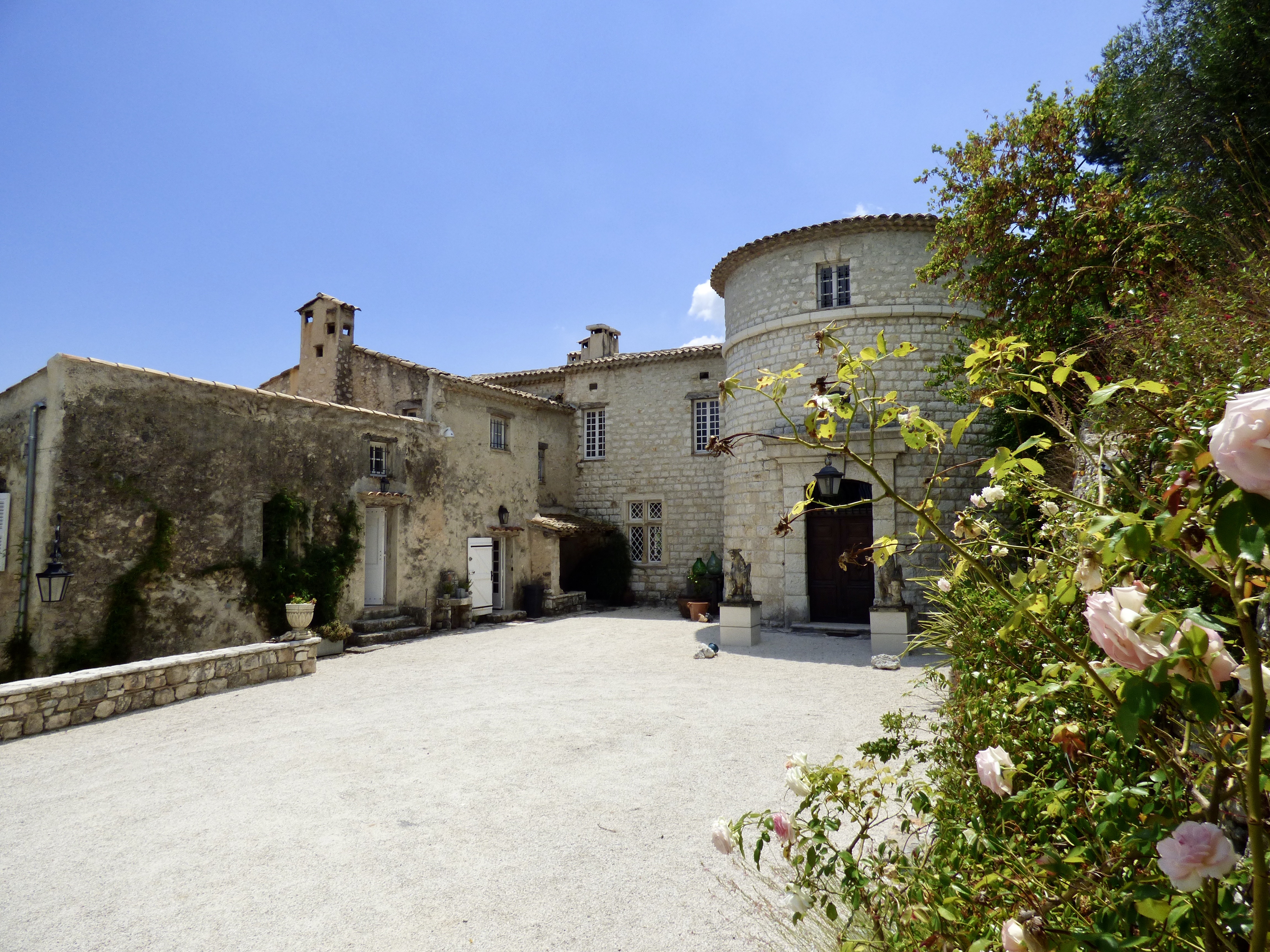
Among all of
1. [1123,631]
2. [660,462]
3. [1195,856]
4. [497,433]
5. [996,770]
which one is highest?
[497,433]

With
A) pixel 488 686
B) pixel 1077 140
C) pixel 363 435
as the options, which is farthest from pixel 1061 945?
pixel 363 435

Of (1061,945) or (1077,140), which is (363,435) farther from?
(1061,945)

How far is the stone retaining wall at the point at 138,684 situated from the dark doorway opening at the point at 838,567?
891 cm

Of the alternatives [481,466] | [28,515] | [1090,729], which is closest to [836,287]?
[481,466]

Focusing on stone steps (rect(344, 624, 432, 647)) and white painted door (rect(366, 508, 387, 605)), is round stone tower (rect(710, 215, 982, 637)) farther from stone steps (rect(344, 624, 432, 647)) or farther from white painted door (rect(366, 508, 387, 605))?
white painted door (rect(366, 508, 387, 605))

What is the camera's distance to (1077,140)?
8562 mm

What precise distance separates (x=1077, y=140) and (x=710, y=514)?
35.2 feet

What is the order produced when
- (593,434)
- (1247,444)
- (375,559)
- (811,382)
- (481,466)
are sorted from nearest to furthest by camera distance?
1. (1247,444)
2. (811,382)
3. (375,559)
4. (481,466)
5. (593,434)

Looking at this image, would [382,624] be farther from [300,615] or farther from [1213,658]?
[1213,658]

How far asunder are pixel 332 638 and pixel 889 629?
29.3 ft

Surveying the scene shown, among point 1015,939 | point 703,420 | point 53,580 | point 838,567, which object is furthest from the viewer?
point 703,420

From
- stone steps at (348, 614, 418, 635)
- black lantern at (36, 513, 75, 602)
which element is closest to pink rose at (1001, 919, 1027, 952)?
black lantern at (36, 513, 75, 602)

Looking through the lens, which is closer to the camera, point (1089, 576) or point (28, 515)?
point (1089, 576)

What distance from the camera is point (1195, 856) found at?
1.01 meters
